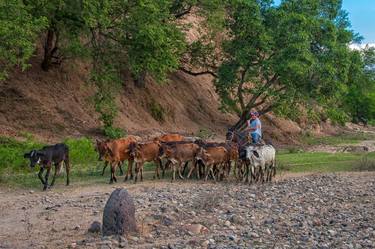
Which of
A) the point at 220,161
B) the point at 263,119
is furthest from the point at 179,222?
the point at 263,119

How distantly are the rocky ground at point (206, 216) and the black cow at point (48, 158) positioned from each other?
780mm

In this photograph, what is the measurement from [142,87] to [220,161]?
18604mm

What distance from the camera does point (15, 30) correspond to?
69.6 feet

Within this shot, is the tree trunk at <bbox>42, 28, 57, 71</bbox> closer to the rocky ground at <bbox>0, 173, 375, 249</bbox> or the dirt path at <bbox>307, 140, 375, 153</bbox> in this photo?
the rocky ground at <bbox>0, 173, 375, 249</bbox>

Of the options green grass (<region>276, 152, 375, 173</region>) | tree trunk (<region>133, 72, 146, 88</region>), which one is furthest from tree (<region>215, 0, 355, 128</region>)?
green grass (<region>276, 152, 375, 173</region>)

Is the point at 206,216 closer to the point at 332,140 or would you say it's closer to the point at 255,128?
the point at 255,128

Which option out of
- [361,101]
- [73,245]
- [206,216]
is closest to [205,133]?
[206,216]

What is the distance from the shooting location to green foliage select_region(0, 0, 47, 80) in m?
21.2

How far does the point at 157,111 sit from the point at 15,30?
52.6ft

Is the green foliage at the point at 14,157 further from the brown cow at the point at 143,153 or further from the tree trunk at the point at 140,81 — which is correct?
the tree trunk at the point at 140,81

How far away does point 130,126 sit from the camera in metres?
Answer: 32.7

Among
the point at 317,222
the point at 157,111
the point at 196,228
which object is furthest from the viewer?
the point at 157,111

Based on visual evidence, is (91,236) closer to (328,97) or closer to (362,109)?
(328,97)

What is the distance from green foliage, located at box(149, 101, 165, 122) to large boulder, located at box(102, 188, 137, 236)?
24.7m
